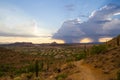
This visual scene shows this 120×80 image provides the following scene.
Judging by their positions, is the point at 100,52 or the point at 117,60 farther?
the point at 100,52

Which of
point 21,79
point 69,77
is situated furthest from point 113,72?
point 21,79

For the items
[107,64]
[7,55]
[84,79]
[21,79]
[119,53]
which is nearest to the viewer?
[84,79]

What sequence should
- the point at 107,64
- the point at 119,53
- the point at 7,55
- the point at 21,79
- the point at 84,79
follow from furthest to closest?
1. the point at 7,55
2. the point at 21,79
3. the point at 119,53
4. the point at 107,64
5. the point at 84,79

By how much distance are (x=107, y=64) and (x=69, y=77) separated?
822 cm

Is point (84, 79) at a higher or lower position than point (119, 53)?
lower

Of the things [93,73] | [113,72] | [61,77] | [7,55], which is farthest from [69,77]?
[7,55]

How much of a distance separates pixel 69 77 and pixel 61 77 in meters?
1.41

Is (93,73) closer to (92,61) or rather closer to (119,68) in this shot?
(119,68)

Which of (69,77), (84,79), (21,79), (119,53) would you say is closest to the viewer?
(84,79)

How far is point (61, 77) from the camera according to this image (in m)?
42.9

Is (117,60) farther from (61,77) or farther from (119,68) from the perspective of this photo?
(61,77)

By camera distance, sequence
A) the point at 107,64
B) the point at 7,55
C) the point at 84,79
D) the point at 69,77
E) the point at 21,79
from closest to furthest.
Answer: the point at 84,79
the point at 69,77
the point at 107,64
the point at 21,79
the point at 7,55

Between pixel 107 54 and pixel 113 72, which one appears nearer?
pixel 113 72

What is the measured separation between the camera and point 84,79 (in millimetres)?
39625
